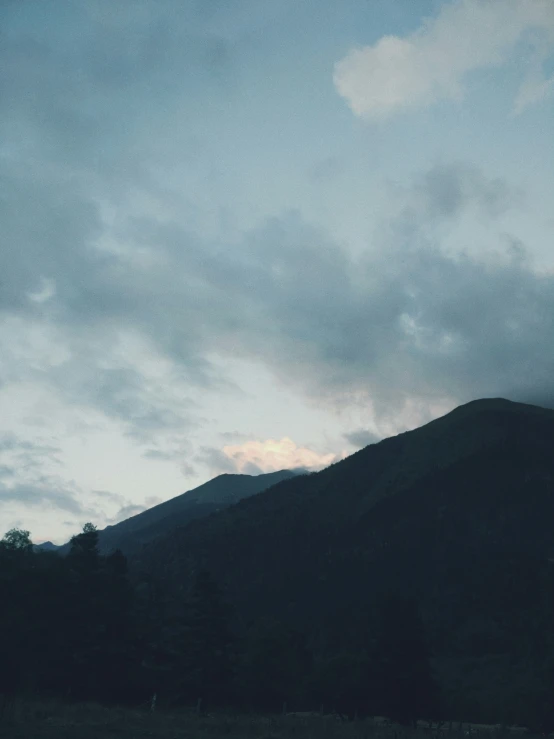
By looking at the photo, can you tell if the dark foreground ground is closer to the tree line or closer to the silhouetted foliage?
the tree line

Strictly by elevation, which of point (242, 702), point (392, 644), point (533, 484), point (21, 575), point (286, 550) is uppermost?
point (533, 484)

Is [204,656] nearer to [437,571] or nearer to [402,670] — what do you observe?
[402,670]

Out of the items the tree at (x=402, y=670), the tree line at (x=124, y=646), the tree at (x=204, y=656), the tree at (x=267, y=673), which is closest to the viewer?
the tree line at (x=124, y=646)

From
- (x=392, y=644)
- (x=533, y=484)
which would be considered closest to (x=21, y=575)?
(x=392, y=644)

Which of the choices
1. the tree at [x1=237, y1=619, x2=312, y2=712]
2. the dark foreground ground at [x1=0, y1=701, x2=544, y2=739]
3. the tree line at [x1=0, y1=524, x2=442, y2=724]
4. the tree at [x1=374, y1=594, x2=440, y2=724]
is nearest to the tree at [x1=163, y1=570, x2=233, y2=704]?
the tree line at [x1=0, y1=524, x2=442, y2=724]

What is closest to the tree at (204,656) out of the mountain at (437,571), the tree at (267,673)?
the tree at (267,673)

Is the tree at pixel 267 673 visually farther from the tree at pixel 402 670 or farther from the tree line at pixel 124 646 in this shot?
the tree at pixel 402 670

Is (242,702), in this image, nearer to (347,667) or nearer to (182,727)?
(347,667)

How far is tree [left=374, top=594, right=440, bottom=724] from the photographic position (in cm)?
4356

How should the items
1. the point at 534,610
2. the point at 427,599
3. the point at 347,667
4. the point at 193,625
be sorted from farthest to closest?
the point at 427,599 → the point at 534,610 → the point at 347,667 → the point at 193,625

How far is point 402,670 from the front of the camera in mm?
44406

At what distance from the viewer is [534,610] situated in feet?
455

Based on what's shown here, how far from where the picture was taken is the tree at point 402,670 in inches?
1715

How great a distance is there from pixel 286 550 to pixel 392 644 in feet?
498
